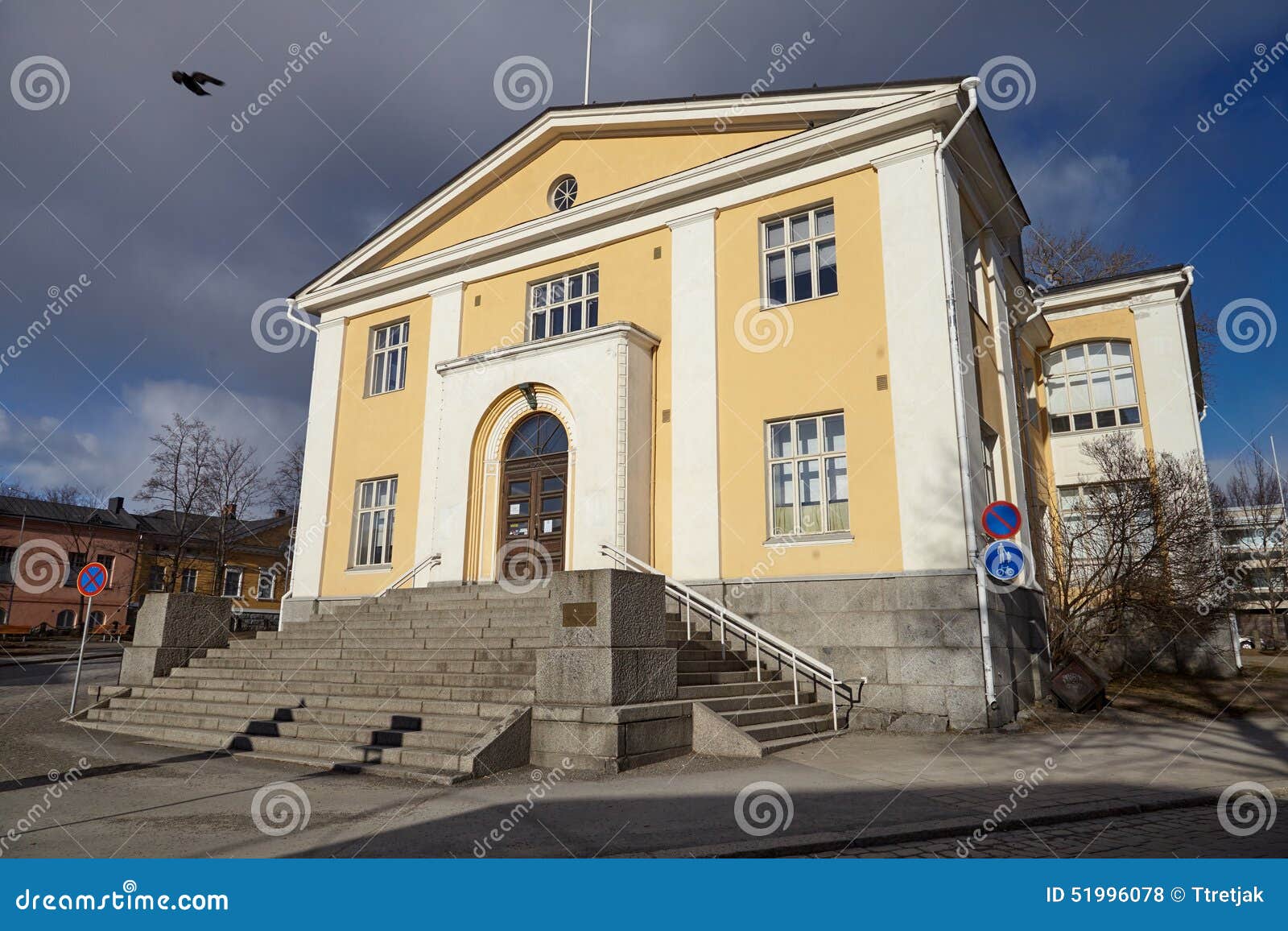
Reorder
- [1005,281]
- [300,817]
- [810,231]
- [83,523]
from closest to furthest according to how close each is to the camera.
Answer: [300,817] → [810,231] → [1005,281] → [83,523]

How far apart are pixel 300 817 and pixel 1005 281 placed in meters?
17.6

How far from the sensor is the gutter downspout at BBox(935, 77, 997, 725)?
11.8 m

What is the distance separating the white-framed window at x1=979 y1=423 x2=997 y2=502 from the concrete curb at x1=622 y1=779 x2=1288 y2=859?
7.60 meters

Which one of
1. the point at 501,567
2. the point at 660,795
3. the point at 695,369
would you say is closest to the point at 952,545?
the point at 695,369

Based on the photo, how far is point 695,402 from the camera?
15484 mm

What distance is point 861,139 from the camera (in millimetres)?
14617

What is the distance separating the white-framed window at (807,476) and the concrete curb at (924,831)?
269 inches

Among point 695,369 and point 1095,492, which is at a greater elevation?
point 695,369

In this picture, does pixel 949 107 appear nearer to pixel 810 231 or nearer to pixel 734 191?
pixel 810 231

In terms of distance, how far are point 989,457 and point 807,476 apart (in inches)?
146

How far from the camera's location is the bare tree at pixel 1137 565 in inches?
617

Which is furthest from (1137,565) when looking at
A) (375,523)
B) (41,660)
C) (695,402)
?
(41,660)

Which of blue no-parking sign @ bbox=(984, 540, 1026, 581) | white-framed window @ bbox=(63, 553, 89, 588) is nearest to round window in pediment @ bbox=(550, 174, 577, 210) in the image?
blue no-parking sign @ bbox=(984, 540, 1026, 581)

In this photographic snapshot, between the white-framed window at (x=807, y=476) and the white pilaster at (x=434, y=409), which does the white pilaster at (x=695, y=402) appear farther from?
the white pilaster at (x=434, y=409)
